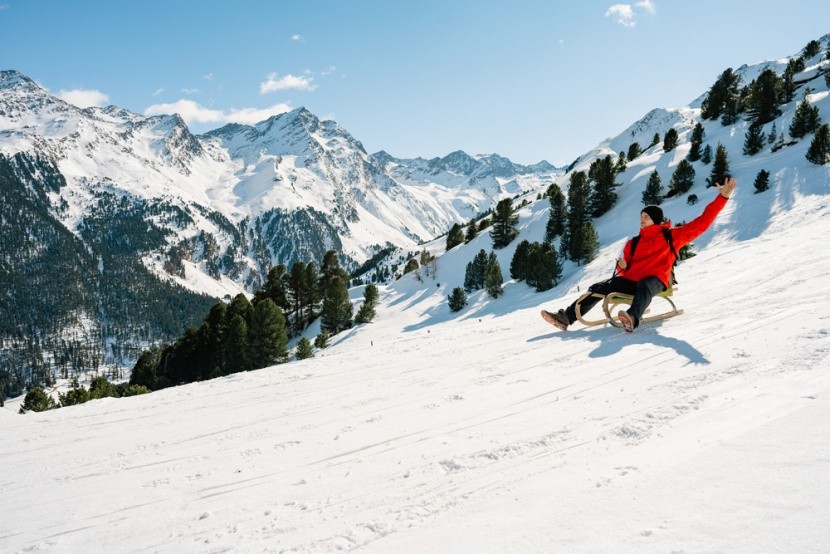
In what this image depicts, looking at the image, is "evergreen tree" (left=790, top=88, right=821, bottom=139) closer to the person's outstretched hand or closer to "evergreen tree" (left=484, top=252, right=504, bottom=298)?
"evergreen tree" (left=484, top=252, right=504, bottom=298)

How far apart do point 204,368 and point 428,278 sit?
38880mm

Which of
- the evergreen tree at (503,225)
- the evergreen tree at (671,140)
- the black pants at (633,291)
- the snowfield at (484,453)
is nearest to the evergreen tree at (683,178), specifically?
the evergreen tree at (671,140)

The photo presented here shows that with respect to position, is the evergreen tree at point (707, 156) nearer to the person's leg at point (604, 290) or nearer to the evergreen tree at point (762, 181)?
the evergreen tree at point (762, 181)

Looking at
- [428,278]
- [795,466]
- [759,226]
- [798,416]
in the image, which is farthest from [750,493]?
[428,278]

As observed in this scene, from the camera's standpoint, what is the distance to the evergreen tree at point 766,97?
54000mm

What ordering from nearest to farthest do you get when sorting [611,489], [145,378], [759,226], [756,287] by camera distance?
[611,489]
[756,287]
[759,226]
[145,378]

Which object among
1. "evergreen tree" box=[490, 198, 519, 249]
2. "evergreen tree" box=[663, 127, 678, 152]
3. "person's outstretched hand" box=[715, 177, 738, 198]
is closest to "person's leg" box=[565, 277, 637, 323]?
"person's outstretched hand" box=[715, 177, 738, 198]

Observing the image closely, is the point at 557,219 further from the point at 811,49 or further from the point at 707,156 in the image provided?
the point at 811,49

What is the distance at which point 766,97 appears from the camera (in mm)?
54906

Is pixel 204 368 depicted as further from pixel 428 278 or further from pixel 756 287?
pixel 756 287

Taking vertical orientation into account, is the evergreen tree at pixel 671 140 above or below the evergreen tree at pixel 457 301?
above

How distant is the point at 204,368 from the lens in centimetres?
4388

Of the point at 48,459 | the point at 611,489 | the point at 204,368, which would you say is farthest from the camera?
the point at 204,368

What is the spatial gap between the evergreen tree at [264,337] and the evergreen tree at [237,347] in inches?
27.1
